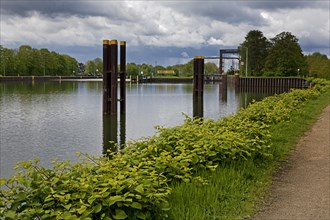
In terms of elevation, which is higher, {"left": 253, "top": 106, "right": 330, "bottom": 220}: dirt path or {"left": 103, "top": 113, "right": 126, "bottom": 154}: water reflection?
{"left": 253, "top": 106, "right": 330, "bottom": 220}: dirt path

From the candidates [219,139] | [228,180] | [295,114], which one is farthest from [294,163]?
[295,114]

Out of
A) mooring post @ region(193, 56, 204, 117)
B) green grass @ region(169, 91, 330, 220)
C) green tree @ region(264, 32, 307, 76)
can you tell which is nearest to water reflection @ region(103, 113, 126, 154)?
green grass @ region(169, 91, 330, 220)

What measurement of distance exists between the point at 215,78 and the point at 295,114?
354ft

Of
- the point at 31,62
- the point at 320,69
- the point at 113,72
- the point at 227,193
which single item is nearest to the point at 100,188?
the point at 227,193

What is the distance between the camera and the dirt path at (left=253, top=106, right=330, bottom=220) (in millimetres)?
5641

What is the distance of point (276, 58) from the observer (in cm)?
8881

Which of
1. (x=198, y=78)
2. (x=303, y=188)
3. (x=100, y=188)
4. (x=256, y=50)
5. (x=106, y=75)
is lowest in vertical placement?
(x=303, y=188)

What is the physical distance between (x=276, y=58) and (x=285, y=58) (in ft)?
7.96

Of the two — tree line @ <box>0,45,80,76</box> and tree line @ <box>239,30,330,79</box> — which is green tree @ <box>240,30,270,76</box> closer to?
tree line @ <box>239,30,330,79</box>

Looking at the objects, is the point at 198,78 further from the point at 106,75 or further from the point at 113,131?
the point at 113,131

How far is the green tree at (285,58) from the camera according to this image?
283 ft

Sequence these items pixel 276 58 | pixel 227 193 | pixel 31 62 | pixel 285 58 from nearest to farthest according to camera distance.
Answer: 1. pixel 227 193
2. pixel 285 58
3. pixel 276 58
4. pixel 31 62

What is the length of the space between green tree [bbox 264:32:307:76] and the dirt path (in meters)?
78.5

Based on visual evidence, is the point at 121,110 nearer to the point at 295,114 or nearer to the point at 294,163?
the point at 295,114
